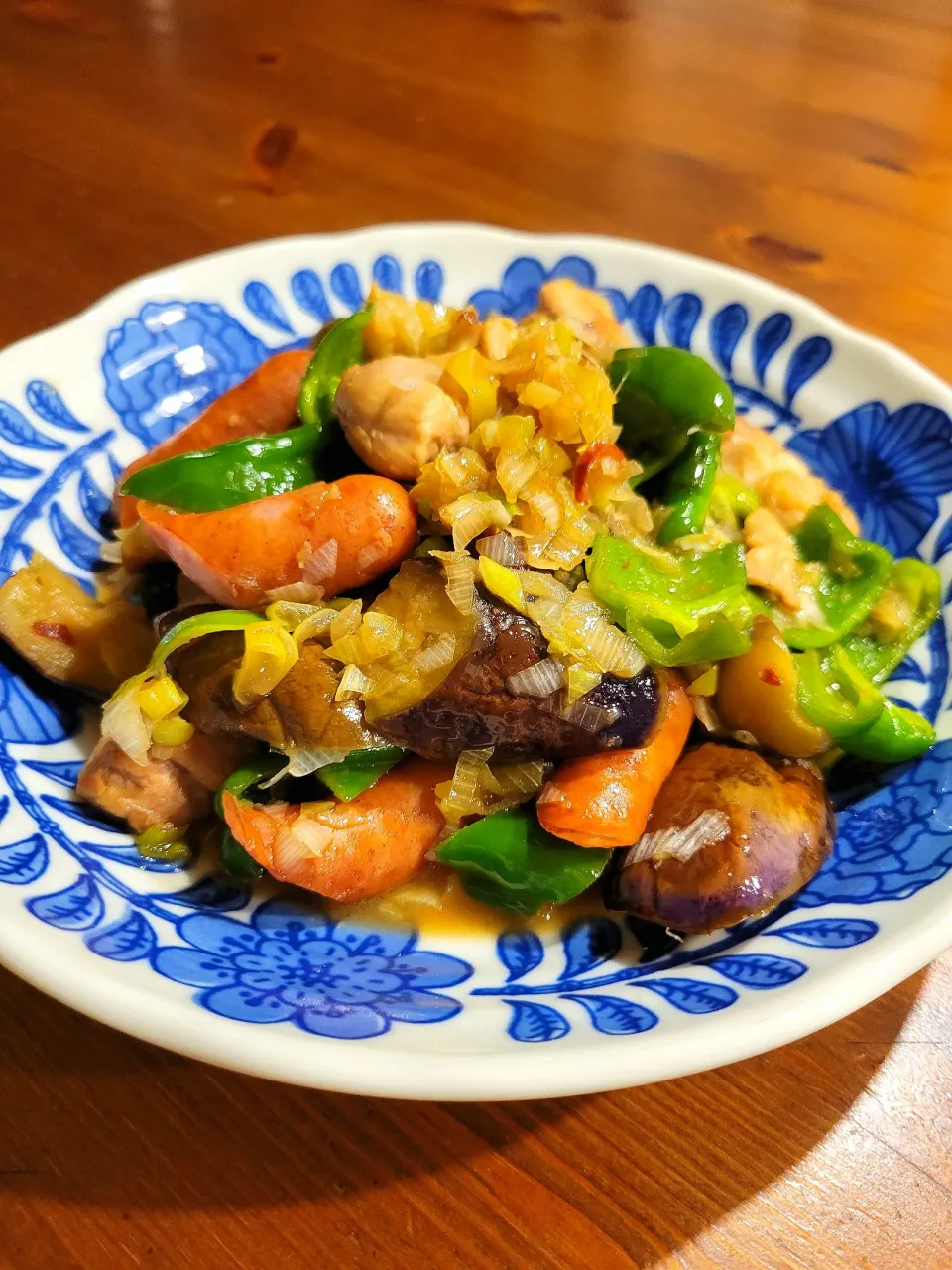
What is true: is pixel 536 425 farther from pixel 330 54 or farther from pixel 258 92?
pixel 330 54

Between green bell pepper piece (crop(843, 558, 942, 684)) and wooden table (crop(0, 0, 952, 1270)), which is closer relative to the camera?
wooden table (crop(0, 0, 952, 1270))

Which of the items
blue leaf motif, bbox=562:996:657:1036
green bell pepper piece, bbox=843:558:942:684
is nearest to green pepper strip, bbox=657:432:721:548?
green bell pepper piece, bbox=843:558:942:684

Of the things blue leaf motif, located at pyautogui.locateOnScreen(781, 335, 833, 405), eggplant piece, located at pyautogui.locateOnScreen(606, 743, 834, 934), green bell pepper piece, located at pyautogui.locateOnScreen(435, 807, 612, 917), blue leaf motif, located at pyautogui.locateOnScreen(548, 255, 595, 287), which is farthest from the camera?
blue leaf motif, located at pyautogui.locateOnScreen(548, 255, 595, 287)

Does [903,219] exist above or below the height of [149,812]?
above

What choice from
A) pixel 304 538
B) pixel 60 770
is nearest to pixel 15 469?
pixel 60 770

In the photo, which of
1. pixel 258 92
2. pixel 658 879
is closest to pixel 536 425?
pixel 658 879

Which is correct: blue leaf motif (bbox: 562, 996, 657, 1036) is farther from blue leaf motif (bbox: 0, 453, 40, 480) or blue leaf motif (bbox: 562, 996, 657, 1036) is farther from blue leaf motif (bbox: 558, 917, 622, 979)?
blue leaf motif (bbox: 0, 453, 40, 480)

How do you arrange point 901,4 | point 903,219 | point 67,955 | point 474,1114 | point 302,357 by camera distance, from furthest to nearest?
point 901,4 < point 903,219 < point 302,357 < point 474,1114 < point 67,955
